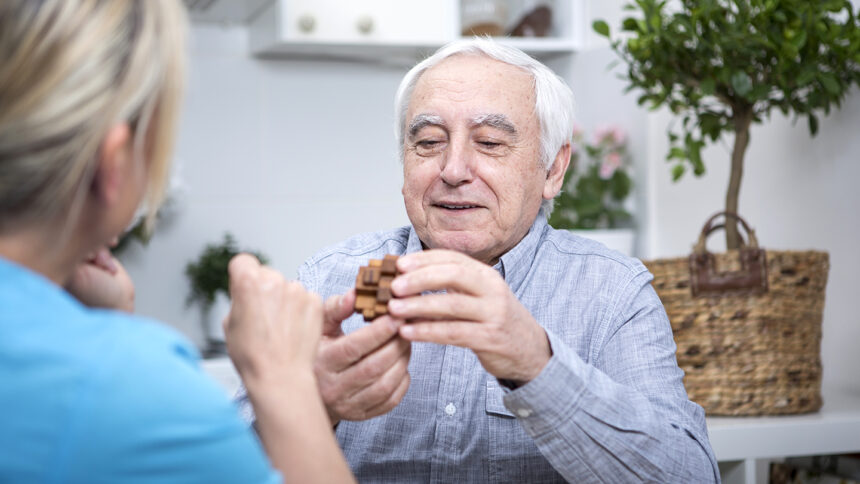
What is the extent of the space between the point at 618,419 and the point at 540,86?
0.64 meters

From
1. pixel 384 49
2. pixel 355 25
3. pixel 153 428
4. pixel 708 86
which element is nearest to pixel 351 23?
pixel 355 25

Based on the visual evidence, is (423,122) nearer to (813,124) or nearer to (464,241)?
(464,241)

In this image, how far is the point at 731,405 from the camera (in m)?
1.75

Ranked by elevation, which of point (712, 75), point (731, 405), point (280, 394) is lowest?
point (731, 405)

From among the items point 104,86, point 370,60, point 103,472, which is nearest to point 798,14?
point 104,86

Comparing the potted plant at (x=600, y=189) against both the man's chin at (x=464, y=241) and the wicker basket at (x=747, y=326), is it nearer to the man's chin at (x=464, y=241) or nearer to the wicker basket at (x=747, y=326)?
the wicker basket at (x=747, y=326)

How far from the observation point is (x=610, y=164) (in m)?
2.72

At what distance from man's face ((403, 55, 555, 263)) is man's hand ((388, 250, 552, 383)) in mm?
476

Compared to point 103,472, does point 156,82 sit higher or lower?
higher

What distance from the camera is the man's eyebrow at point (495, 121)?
1430mm

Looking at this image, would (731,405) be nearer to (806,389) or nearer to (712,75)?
(806,389)

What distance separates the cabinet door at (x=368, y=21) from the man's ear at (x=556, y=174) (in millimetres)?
1390

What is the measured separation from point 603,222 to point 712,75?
1.08 m

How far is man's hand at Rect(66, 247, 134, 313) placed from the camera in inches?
34.9
